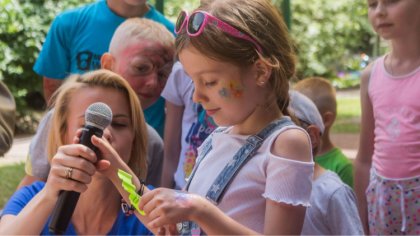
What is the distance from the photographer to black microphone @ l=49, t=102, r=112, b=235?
1983 mm

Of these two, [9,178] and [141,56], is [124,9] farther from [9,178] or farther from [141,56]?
[9,178]

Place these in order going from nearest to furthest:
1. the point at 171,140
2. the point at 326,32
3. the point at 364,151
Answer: the point at 364,151, the point at 171,140, the point at 326,32

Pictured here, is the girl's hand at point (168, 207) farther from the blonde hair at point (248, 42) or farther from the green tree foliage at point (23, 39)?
the green tree foliage at point (23, 39)

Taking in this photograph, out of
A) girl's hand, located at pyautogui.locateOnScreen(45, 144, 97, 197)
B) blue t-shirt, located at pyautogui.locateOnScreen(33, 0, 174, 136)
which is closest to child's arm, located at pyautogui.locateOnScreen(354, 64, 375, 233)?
blue t-shirt, located at pyautogui.locateOnScreen(33, 0, 174, 136)

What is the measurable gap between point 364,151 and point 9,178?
5102mm

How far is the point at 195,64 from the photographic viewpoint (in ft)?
6.96

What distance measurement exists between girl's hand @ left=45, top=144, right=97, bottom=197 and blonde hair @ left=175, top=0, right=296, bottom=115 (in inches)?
17.3

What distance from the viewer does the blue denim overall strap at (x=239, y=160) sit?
213 centimetres

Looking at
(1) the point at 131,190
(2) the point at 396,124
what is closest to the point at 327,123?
(2) the point at 396,124

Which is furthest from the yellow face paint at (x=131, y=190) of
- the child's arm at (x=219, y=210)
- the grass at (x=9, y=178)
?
the grass at (x=9, y=178)

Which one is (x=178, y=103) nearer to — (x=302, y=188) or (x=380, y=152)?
(x=380, y=152)

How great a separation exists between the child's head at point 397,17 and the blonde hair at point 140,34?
3.39 feet

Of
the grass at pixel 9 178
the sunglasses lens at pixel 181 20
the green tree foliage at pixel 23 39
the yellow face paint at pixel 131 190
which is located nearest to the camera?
the yellow face paint at pixel 131 190

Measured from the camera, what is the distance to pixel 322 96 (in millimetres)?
4043
